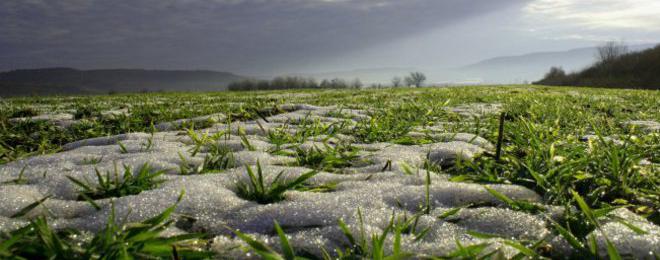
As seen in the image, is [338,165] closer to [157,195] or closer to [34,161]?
[157,195]

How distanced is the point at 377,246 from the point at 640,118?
484 cm

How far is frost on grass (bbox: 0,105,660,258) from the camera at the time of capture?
125 cm

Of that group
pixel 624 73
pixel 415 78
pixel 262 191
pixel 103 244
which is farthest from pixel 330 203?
pixel 415 78

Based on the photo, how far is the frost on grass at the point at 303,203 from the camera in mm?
1250

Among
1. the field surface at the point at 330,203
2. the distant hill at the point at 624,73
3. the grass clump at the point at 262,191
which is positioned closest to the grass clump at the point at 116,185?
the field surface at the point at 330,203

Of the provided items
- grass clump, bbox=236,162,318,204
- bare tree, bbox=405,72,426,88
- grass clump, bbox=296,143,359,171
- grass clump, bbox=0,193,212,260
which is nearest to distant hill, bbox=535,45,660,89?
bare tree, bbox=405,72,426,88

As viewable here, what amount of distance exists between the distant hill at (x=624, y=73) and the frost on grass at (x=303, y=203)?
169ft

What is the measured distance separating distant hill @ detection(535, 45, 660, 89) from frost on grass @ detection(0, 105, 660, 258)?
169 ft

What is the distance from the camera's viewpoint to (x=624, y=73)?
5094 cm

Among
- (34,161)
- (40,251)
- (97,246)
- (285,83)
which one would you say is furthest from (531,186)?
(285,83)

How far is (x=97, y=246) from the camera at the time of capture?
1.10 metres

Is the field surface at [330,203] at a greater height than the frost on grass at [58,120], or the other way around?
the frost on grass at [58,120]

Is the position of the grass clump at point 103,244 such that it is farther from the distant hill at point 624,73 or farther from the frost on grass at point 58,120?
the distant hill at point 624,73

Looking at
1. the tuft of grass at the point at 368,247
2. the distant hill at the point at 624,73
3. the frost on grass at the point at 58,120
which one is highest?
the distant hill at the point at 624,73
